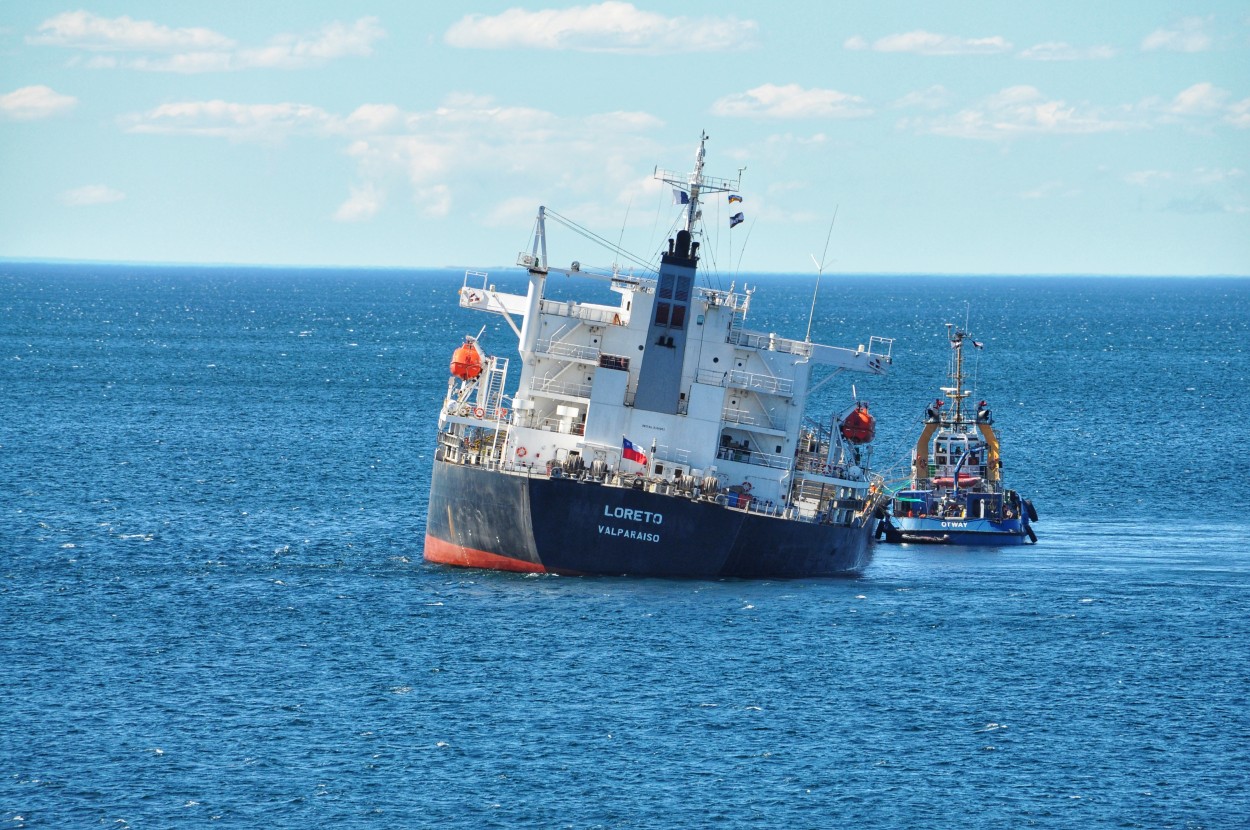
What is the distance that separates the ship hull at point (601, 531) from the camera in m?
60.4

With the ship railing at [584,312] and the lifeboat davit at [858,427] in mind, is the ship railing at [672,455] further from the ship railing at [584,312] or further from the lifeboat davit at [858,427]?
the lifeboat davit at [858,427]

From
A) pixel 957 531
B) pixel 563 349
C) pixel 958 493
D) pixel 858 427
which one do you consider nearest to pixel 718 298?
pixel 563 349

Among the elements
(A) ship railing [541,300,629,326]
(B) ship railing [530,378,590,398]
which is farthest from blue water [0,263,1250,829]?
(A) ship railing [541,300,629,326]

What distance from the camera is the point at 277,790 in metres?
42.0

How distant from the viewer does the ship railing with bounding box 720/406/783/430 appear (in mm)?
65688

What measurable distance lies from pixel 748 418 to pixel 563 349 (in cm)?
761

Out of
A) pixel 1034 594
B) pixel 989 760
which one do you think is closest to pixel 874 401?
pixel 1034 594

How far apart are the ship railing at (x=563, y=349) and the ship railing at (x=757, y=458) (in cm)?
622

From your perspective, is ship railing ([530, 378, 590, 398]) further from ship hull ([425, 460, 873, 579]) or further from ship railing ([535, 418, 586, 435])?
ship hull ([425, 460, 873, 579])

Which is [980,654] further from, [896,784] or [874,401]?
[874,401]

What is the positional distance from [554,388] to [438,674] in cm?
1681

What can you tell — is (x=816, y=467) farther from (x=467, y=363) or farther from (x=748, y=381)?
(x=467, y=363)

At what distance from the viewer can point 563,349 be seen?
6544 centimetres

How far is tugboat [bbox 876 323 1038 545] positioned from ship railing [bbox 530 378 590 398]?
2090cm
